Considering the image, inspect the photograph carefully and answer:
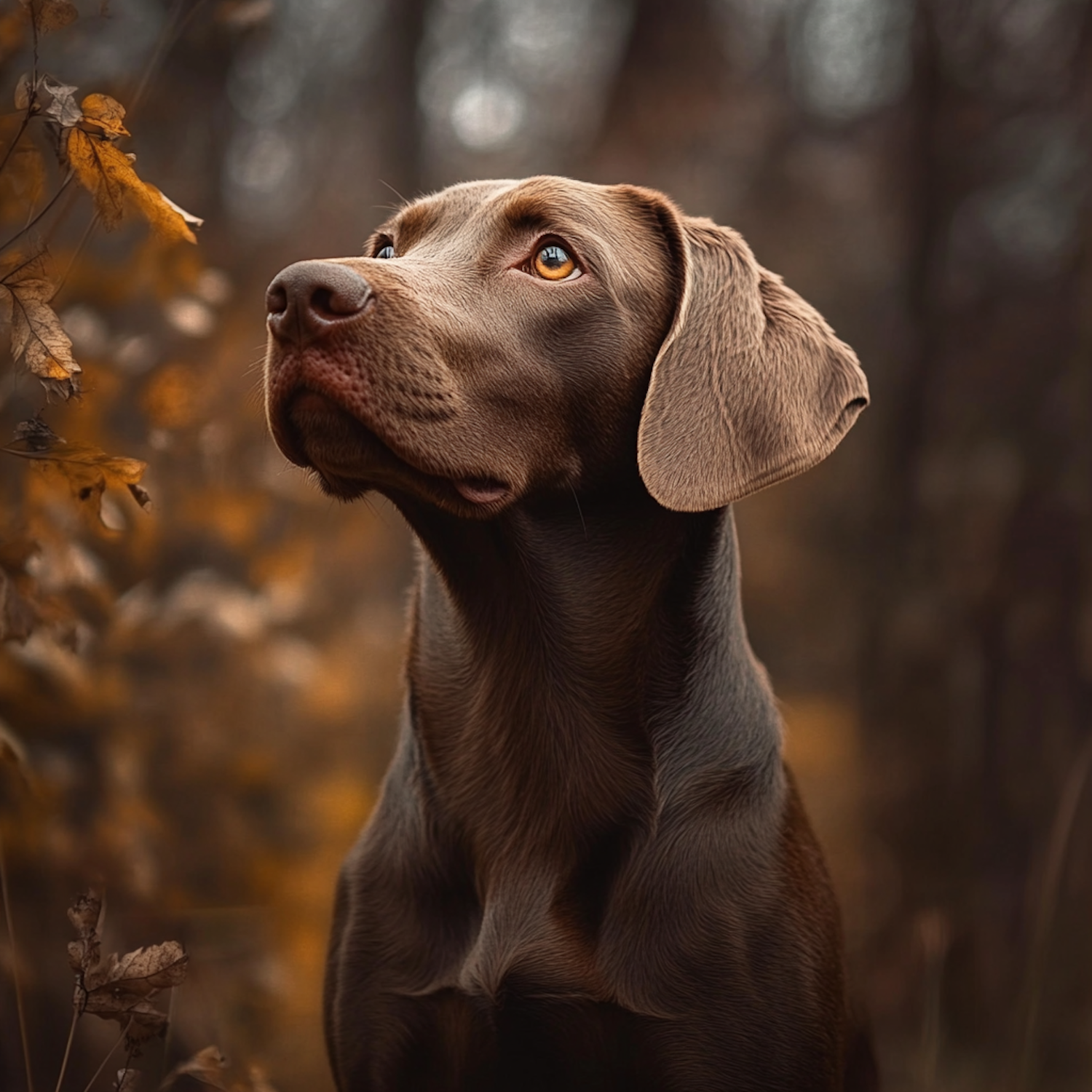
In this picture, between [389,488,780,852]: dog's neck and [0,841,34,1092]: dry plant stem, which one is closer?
[0,841,34,1092]: dry plant stem

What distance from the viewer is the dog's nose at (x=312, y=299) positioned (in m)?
1.97

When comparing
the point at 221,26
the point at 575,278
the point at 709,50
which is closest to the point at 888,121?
the point at 709,50

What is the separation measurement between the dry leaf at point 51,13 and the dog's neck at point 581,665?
3.29 ft

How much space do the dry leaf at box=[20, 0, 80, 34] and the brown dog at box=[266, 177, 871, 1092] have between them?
516mm

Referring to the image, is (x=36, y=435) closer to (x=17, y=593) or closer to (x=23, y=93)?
(x=17, y=593)

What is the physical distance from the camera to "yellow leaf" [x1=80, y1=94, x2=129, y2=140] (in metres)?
1.91

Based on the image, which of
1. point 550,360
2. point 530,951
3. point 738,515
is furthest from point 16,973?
point 738,515

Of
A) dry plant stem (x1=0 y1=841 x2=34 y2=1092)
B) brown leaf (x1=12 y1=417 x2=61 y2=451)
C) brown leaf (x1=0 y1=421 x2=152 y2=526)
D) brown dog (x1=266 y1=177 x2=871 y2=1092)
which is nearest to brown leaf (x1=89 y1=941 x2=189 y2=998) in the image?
dry plant stem (x1=0 y1=841 x2=34 y2=1092)

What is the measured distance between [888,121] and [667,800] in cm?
433

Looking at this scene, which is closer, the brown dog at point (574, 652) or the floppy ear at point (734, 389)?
the brown dog at point (574, 652)

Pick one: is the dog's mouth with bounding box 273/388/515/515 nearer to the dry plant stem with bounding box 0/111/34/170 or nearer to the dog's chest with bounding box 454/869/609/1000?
the dry plant stem with bounding box 0/111/34/170

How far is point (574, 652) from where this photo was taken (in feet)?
8.21

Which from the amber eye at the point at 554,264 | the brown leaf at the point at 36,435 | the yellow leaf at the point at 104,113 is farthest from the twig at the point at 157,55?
the amber eye at the point at 554,264

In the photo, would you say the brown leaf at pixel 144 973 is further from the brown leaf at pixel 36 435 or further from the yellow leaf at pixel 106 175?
the yellow leaf at pixel 106 175
